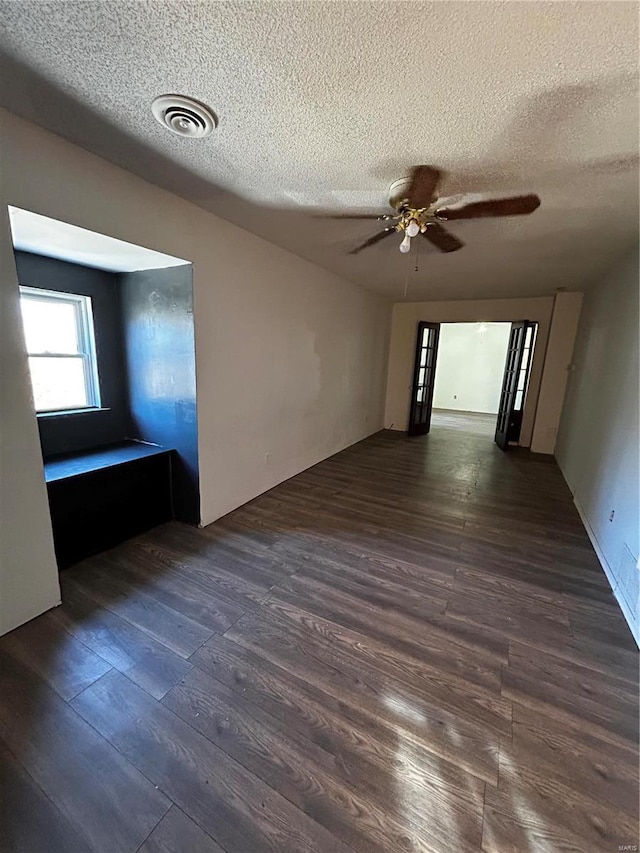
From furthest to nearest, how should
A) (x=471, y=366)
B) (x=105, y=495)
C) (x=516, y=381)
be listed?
(x=471, y=366) → (x=516, y=381) → (x=105, y=495)

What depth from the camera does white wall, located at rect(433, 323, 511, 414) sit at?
845 cm

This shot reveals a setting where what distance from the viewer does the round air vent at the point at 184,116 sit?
1386 mm

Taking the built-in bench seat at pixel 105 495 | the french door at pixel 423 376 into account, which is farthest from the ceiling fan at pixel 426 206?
the french door at pixel 423 376

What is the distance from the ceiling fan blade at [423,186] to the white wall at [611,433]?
6.41ft

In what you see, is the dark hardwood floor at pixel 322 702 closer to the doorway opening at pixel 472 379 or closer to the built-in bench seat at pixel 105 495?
the built-in bench seat at pixel 105 495

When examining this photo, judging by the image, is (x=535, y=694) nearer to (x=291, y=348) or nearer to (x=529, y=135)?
(x=529, y=135)

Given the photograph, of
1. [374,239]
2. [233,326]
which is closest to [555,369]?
[374,239]

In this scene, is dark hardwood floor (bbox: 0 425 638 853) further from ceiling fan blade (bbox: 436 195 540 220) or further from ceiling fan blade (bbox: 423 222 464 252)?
ceiling fan blade (bbox: 423 222 464 252)

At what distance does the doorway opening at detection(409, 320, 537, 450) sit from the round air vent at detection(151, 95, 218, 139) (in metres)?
5.13

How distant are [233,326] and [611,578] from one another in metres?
3.28

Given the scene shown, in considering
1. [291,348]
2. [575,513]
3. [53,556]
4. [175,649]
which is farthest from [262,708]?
[575,513]

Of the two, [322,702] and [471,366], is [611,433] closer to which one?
[322,702]

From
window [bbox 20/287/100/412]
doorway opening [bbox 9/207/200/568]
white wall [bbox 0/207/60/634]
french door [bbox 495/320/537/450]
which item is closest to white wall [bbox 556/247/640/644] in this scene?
french door [bbox 495/320/537/450]

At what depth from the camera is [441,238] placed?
106 inches
